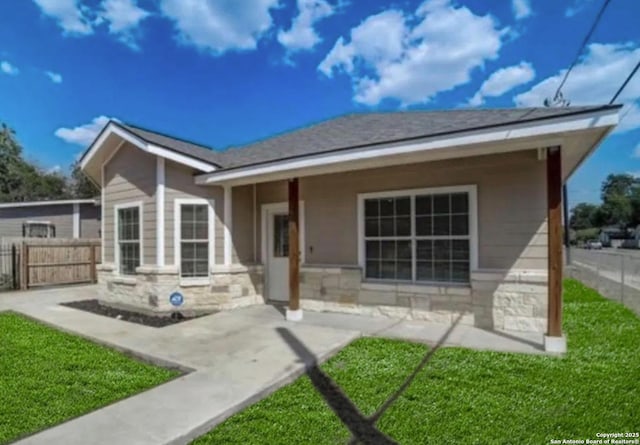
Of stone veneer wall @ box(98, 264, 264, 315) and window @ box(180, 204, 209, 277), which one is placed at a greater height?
window @ box(180, 204, 209, 277)

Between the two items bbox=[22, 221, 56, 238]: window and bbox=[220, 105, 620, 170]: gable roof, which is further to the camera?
bbox=[22, 221, 56, 238]: window

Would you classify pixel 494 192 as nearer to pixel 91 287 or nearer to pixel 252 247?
pixel 252 247

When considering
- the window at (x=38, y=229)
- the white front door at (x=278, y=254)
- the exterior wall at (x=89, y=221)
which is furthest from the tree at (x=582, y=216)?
the window at (x=38, y=229)

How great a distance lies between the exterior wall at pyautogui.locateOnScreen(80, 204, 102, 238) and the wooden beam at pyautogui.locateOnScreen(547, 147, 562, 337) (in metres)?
16.6

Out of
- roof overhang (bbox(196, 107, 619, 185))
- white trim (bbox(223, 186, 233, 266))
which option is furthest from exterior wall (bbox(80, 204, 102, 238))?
roof overhang (bbox(196, 107, 619, 185))

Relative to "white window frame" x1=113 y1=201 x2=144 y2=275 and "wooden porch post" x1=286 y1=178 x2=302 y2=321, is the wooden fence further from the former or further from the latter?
"wooden porch post" x1=286 y1=178 x2=302 y2=321

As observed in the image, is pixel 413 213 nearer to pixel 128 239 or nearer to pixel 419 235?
pixel 419 235

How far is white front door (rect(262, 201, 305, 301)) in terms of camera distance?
871 centimetres

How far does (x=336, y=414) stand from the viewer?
133 inches

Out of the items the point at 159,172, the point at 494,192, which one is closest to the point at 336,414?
the point at 494,192

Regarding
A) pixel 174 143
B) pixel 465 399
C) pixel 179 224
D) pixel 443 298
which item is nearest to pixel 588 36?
pixel 443 298

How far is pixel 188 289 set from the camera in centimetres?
796

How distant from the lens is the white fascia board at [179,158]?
25.0 ft

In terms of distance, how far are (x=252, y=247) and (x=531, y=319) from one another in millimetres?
5853
